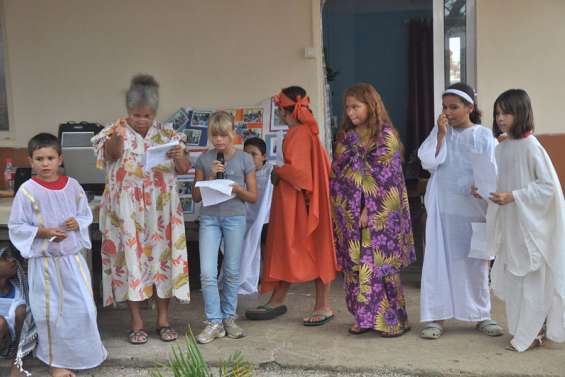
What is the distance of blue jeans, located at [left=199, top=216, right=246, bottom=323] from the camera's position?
13.9ft

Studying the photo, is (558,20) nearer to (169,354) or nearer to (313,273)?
(313,273)

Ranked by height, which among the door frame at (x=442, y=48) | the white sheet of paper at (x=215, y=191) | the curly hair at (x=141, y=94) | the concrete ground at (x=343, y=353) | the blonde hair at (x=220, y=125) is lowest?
the concrete ground at (x=343, y=353)

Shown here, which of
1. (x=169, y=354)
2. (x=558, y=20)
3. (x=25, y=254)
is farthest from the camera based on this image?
(x=558, y=20)

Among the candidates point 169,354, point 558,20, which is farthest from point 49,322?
point 558,20

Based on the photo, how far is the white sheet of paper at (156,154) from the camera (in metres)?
3.95

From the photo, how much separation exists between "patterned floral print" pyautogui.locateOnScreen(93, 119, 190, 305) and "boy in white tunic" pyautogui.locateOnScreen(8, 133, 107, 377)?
1.07 ft

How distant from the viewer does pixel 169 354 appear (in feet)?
13.4

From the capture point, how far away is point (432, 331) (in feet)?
13.8

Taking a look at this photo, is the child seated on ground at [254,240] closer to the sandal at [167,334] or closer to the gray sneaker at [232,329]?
the gray sneaker at [232,329]

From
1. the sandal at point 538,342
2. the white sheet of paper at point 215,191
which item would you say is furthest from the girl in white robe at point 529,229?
the white sheet of paper at point 215,191

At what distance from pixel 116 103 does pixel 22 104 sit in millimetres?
936

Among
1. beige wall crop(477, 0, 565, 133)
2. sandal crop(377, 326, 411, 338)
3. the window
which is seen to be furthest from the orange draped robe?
the window

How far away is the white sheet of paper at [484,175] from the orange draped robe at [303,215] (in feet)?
3.22

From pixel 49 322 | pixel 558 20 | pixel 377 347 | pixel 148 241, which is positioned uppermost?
pixel 558 20
